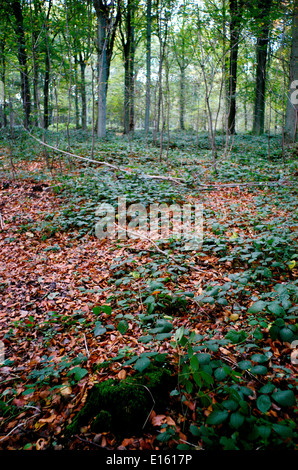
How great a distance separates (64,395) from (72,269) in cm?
236

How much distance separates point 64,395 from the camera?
2.05 m

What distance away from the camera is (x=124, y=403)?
1.76m

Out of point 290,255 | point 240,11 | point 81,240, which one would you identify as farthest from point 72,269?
point 240,11

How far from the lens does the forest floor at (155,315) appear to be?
1.67 metres

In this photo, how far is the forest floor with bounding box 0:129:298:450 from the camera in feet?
5.47

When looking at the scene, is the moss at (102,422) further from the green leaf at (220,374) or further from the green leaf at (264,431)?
the green leaf at (264,431)

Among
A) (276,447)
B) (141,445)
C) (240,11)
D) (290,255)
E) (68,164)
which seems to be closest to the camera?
(276,447)

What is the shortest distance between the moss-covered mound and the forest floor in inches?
1.0

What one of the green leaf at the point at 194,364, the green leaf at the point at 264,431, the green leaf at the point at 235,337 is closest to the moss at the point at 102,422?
the green leaf at the point at 194,364

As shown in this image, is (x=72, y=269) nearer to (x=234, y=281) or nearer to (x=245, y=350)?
(x=234, y=281)

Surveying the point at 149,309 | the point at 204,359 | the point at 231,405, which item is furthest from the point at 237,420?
the point at 149,309

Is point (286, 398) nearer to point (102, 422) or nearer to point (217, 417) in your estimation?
point (217, 417)

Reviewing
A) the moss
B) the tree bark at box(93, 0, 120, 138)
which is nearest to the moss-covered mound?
the moss

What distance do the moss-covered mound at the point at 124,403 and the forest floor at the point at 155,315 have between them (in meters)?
0.02
